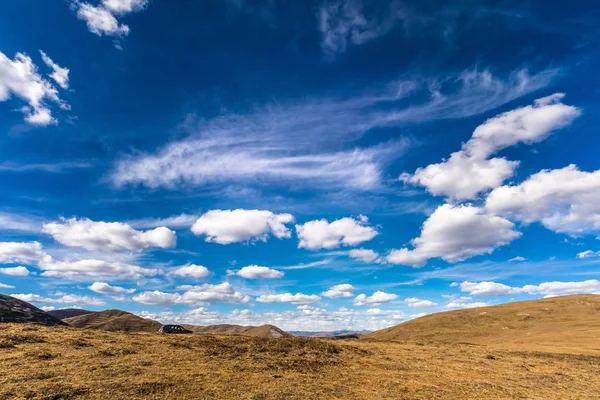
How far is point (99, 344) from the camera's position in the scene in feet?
115

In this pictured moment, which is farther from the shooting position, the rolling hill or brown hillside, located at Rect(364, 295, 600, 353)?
the rolling hill

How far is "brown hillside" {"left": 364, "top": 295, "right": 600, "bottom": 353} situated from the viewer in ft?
323

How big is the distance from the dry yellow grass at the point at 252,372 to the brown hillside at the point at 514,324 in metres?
62.6

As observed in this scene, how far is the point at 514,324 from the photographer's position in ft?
409

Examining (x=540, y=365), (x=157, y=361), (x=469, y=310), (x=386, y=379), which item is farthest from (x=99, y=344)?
(x=469, y=310)

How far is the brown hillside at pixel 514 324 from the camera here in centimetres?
9856

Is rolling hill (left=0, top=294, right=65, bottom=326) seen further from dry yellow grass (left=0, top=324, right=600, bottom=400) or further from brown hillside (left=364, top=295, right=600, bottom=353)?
brown hillside (left=364, top=295, right=600, bottom=353)

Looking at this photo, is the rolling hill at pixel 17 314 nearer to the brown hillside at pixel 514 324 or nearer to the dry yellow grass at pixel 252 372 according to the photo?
the dry yellow grass at pixel 252 372

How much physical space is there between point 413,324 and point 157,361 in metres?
155

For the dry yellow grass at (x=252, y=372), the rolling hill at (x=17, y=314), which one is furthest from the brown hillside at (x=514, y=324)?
the rolling hill at (x=17, y=314)

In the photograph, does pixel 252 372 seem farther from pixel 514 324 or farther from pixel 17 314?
pixel 514 324

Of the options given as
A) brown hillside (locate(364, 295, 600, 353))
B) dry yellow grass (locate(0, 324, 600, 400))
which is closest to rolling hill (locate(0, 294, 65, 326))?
dry yellow grass (locate(0, 324, 600, 400))

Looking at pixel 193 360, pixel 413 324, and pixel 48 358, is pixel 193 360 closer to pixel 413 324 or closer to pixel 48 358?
pixel 48 358

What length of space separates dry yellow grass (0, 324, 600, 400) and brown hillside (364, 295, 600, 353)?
2463 inches
